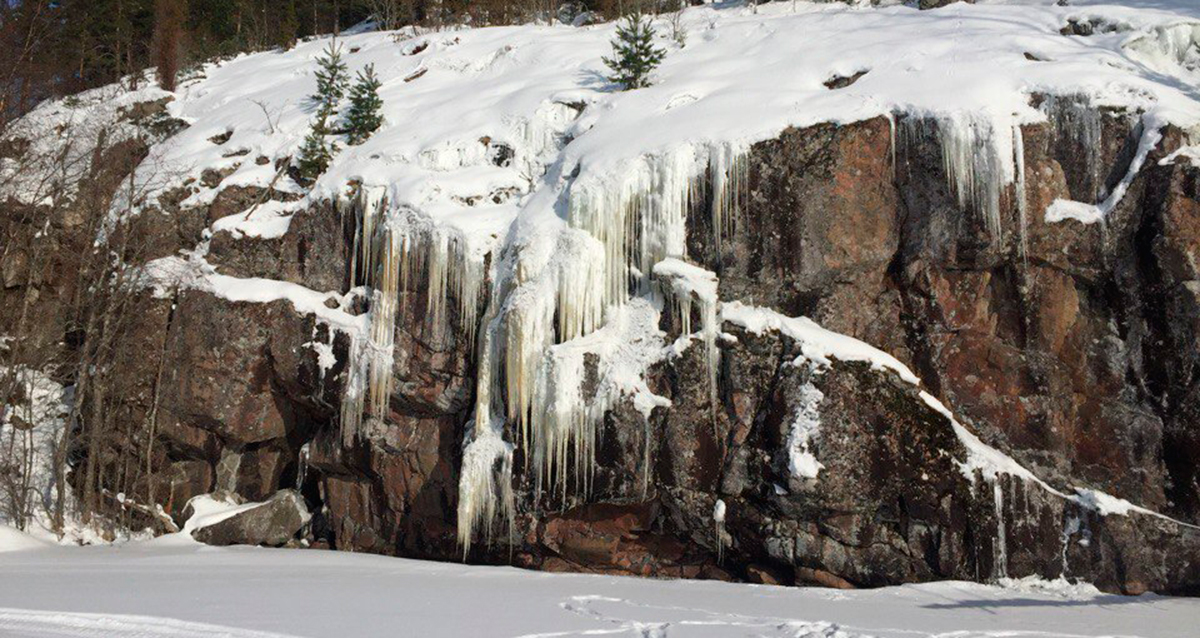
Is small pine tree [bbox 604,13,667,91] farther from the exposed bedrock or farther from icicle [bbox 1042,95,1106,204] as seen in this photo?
icicle [bbox 1042,95,1106,204]

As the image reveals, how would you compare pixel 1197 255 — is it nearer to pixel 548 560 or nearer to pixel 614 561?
pixel 614 561

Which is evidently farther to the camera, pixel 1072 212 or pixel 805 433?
pixel 1072 212

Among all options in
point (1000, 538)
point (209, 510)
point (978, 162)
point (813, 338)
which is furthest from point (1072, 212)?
point (209, 510)

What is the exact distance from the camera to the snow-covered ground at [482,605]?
5.45 meters

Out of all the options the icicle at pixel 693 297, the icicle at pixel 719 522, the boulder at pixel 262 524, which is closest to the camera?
the icicle at pixel 719 522

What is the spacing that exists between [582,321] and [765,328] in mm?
2375

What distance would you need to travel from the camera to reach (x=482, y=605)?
6719 millimetres

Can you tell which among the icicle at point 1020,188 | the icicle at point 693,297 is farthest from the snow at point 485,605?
the icicle at point 1020,188

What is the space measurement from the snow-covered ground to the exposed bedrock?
2.96 ft

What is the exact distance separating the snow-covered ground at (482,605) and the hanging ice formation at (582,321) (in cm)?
143

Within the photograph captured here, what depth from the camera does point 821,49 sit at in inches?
525

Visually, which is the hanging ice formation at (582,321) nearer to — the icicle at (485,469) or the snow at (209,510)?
the icicle at (485,469)

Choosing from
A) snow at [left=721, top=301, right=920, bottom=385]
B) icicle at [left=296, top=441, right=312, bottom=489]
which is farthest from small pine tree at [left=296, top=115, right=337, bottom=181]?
snow at [left=721, top=301, right=920, bottom=385]

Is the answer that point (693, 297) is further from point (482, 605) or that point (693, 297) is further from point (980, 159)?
point (482, 605)
